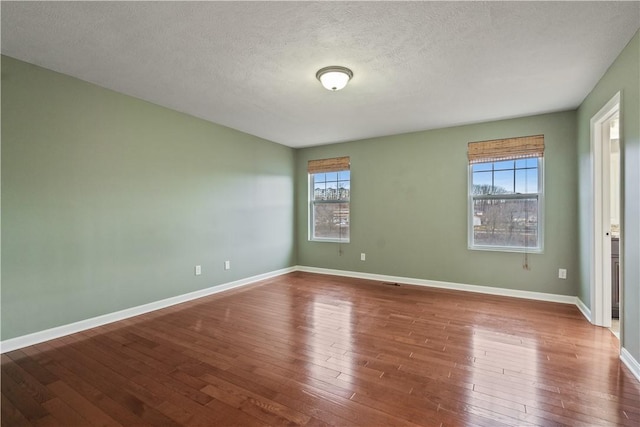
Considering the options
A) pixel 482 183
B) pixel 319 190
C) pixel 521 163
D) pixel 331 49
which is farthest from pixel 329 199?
pixel 331 49

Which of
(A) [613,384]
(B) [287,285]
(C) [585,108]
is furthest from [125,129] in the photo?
(C) [585,108]

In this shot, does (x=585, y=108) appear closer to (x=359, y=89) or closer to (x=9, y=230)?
(x=359, y=89)

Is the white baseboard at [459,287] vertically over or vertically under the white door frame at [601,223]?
under

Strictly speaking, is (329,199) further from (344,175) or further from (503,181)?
(503,181)

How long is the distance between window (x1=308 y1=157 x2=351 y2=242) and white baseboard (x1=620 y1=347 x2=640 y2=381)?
12.5ft

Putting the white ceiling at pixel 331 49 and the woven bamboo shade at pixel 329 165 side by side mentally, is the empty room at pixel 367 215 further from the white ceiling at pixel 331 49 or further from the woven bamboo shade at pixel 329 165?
the woven bamboo shade at pixel 329 165

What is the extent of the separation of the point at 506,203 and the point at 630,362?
246 cm

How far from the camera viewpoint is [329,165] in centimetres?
579

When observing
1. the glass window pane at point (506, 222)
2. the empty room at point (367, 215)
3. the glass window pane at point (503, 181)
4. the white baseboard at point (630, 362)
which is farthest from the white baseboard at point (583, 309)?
the glass window pane at point (503, 181)

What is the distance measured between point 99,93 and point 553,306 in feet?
19.1

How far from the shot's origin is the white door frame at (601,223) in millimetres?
3092

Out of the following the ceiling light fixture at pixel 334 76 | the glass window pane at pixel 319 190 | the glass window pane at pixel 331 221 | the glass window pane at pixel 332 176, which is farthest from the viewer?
the glass window pane at pixel 319 190

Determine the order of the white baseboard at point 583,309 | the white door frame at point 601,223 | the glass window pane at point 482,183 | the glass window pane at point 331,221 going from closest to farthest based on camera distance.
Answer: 1. the white door frame at point 601,223
2. the white baseboard at point 583,309
3. the glass window pane at point 482,183
4. the glass window pane at point 331,221

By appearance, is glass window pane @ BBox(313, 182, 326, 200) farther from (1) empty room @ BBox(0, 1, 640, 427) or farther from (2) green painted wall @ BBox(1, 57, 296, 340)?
(2) green painted wall @ BBox(1, 57, 296, 340)
